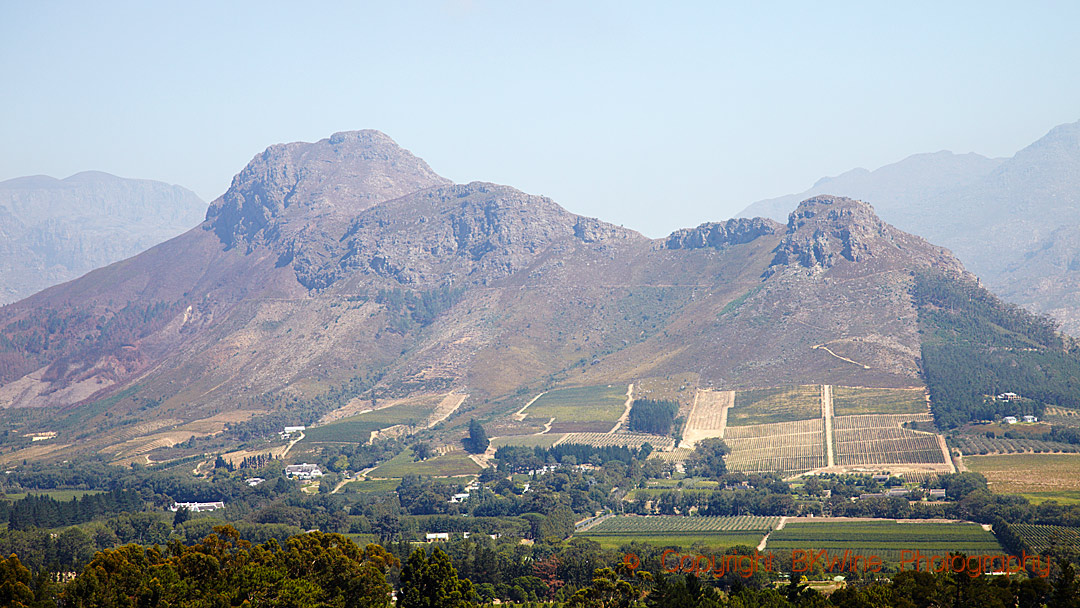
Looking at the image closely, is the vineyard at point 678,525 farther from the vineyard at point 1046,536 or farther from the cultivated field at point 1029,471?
the cultivated field at point 1029,471

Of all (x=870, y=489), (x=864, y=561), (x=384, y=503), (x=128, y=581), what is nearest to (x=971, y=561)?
(x=864, y=561)

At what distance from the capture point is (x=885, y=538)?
15400 cm

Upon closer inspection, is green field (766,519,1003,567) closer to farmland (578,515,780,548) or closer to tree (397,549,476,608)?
farmland (578,515,780,548)

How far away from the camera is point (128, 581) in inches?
3590

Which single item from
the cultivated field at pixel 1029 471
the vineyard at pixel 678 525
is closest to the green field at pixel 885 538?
the vineyard at pixel 678 525

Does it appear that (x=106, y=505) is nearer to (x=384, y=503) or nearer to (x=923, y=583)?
(x=384, y=503)

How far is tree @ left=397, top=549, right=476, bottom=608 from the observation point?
101000 millimetres

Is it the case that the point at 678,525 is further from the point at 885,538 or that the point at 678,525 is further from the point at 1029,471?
the point at 1029,471

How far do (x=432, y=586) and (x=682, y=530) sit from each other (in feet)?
261

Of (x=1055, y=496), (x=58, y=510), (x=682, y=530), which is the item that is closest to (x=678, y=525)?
(x=682, y=530)

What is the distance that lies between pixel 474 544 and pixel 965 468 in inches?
3656

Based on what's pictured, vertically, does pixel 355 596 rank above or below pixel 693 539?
above

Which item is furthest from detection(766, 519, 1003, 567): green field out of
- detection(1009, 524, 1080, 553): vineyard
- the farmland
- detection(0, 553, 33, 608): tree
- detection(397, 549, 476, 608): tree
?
detection(0, 553, 33, 608): tree

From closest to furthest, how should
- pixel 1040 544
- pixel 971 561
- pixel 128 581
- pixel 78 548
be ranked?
pixel 128 581
pixel 971 561
pixel 1040 544
pixel 78 548
